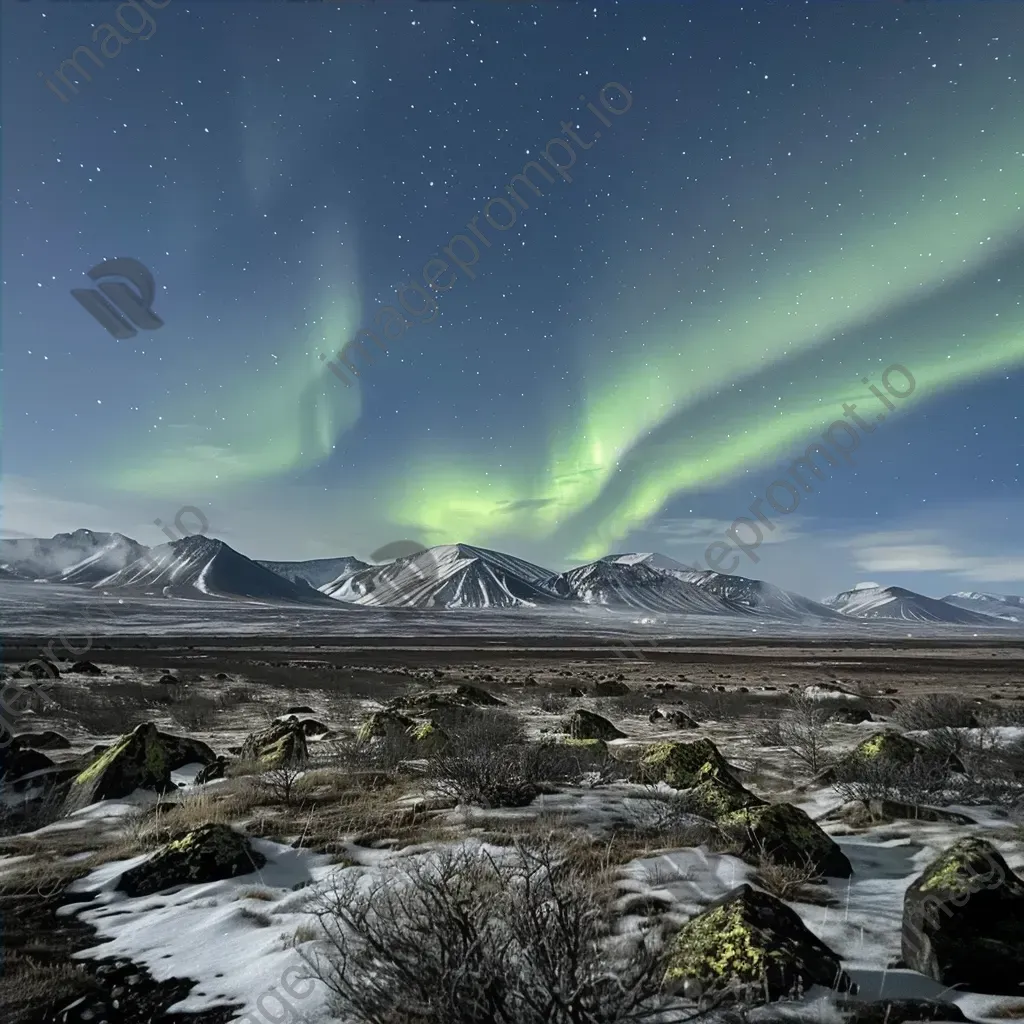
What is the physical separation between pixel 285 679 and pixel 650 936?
30440mm

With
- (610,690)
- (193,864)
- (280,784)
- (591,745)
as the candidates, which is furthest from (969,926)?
(610,690)

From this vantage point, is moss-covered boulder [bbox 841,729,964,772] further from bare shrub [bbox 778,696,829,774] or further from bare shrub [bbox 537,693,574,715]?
bare shrub [bbox 537,693,574,715]

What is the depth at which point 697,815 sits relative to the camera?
7.02m

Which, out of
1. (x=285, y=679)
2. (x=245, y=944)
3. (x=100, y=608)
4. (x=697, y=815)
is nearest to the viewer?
(x=245, y=944)

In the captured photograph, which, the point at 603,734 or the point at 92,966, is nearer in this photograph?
the point at 92,966

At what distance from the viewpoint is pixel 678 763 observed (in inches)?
357

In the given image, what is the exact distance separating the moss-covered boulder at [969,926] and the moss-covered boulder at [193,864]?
5.51m

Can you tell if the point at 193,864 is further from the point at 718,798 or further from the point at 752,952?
the point at 718,798

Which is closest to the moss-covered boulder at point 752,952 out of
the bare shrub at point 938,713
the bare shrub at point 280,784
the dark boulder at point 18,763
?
the bare shrub at point 280,784

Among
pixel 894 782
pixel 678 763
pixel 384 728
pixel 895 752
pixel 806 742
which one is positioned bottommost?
pixel 384 728

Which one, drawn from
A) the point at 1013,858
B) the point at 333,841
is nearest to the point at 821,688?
the point at 1013,858

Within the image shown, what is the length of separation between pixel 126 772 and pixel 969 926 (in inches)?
411

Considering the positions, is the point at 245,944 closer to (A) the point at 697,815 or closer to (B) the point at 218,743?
(A) the point at 697,815

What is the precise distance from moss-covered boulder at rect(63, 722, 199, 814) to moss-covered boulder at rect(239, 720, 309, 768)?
4.71 ft
